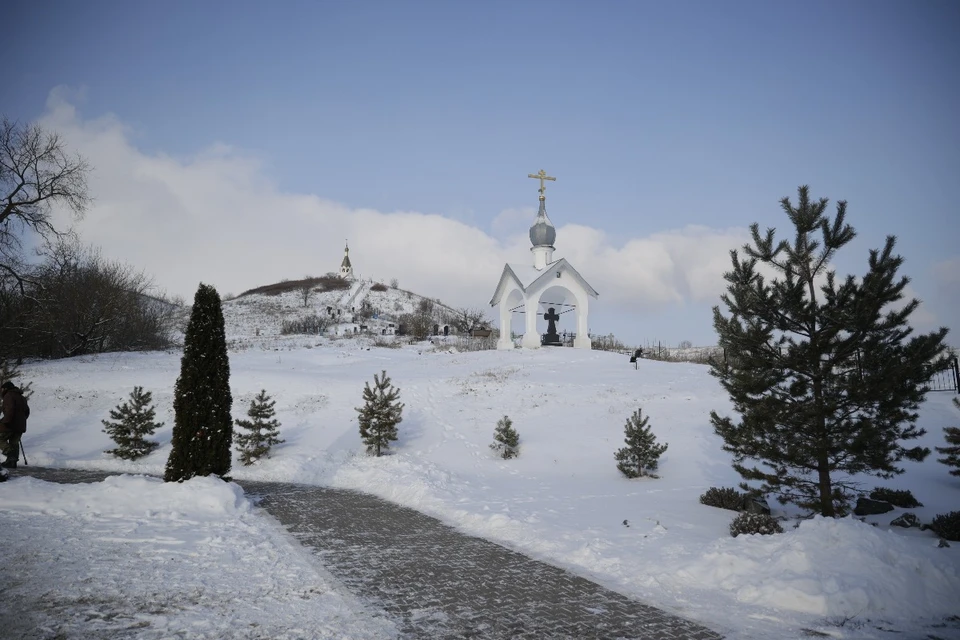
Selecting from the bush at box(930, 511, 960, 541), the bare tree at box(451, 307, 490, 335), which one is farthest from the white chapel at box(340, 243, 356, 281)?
the bush at box(930, 511, 960, 541)

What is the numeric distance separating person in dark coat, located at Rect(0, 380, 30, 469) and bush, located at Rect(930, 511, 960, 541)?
18710mm

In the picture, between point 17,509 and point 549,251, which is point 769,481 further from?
point 549,251

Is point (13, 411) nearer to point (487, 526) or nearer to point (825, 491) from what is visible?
point (487, 526)

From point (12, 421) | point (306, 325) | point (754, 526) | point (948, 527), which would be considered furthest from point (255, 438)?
point (306, 325)

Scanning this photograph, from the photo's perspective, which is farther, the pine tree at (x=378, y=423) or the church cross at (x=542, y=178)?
the church cross at (x=542, y=178)

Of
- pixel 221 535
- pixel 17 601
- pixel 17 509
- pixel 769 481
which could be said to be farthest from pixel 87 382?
pixel 769 481

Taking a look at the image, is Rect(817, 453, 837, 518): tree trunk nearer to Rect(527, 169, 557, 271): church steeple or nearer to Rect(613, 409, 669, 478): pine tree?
Rect(613, 409, 669, 478): pine tree

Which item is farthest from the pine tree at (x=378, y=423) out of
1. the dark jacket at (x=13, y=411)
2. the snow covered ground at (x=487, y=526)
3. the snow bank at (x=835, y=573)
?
the snow bank at (x=835, y=573)

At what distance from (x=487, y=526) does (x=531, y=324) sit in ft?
75.6

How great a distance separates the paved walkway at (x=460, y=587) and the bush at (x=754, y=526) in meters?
2.77

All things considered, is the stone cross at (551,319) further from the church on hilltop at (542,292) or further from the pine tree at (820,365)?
the pine tree at (820,365)

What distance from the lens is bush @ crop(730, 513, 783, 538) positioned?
7570 mm

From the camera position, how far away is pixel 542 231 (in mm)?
34438

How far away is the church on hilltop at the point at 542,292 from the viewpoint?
3175 centimetres
